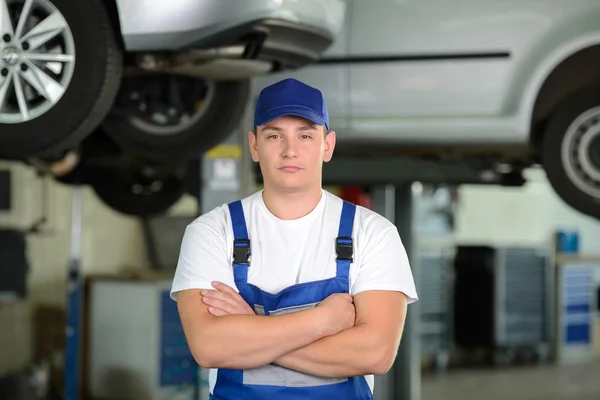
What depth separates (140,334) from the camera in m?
5.40

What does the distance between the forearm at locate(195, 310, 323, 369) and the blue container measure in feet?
23.9

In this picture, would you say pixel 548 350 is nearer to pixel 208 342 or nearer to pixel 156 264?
pixel 156 264

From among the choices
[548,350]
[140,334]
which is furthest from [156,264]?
[548,350]

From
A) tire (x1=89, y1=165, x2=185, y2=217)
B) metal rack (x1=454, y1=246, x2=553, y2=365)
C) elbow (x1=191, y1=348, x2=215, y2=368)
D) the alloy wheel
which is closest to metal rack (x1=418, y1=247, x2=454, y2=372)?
metal rack (x1=454, y1=246, x2=553, y2=365)

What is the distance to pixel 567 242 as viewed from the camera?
8.39 meters

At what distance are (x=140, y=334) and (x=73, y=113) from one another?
2.89 meters

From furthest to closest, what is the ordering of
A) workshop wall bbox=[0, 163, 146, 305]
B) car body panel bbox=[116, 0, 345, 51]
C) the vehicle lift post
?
workshop wall bbox=[0, 163, 146, 305] → the vehicle lift post → car body panel bbox=[116, 0, 345, 51]

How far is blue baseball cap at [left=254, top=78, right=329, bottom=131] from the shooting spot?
61.0 inches

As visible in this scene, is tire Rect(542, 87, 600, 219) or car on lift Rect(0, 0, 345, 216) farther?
tire Rect(542, 87, 600, 219)

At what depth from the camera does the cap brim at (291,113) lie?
154 cm

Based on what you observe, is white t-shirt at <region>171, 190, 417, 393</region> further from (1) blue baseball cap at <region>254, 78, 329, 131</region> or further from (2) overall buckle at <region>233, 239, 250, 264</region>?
(1) blue baseball cap at <region>254, 78, 329, 131</region>

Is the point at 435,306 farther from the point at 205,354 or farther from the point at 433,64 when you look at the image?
the point at 205,354

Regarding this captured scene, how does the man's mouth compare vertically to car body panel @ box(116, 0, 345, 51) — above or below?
below

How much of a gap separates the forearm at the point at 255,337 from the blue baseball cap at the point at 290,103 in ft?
1.15
